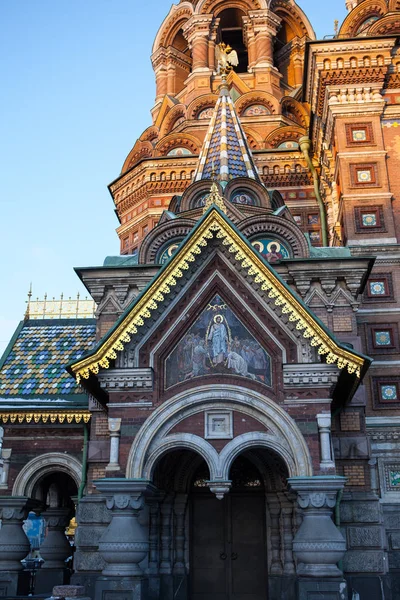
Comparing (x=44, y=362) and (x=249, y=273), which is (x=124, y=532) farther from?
(x=44, y=362)

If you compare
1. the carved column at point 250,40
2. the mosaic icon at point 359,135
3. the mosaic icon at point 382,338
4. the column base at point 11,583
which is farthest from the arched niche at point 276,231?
the carved column at point 250,40

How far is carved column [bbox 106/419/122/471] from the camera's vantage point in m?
10.8

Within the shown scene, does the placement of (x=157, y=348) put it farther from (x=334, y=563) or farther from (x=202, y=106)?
(x=202, y=106)

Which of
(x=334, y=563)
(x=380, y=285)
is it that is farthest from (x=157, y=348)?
(x=380, y=285)

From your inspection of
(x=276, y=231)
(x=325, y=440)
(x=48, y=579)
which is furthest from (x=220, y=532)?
(x=276, y=231)

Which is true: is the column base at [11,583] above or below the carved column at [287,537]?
below

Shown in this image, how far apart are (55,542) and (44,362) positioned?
4278 millimetres

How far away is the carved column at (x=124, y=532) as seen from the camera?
10258 millimetres

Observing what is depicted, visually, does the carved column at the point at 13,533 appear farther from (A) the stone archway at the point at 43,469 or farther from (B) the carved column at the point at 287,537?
(B) the carved column at the point at 287,537

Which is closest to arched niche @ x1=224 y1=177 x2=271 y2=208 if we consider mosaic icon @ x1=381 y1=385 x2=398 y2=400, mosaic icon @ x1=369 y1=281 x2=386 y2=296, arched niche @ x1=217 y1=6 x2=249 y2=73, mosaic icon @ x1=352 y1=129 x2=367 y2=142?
mosaic icon @ x1=352 y1=129 x2=367 y2=142

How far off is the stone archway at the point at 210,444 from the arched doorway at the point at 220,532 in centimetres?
173

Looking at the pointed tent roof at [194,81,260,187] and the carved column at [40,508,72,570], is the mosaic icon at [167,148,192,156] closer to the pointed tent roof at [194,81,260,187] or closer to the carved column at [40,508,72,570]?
the pointed tent roof at [194,81,260,187]

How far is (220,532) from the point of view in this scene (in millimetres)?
13312

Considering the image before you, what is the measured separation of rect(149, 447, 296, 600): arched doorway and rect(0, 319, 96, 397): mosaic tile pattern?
10.5 feet
